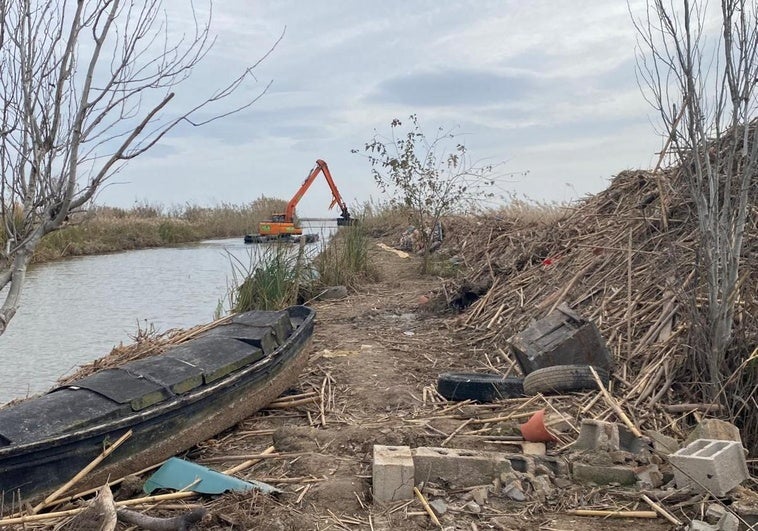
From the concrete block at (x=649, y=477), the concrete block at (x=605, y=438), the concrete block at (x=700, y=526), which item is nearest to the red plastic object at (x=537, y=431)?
the concrete block at (x=605, y=438)

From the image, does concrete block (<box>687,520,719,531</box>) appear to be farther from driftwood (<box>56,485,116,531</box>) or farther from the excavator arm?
→ the excavator arm

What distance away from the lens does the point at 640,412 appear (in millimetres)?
4801

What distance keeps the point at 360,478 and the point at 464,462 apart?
0.62 meters

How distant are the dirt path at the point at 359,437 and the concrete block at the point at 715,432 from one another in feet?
2.66

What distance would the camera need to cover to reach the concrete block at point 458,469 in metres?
3.81

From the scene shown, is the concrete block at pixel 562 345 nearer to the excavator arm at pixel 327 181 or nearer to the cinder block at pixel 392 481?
the cinder block at pixel 392 481

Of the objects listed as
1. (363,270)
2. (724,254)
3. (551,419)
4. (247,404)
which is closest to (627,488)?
(551,419)

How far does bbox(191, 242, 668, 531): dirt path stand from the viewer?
11.3ft

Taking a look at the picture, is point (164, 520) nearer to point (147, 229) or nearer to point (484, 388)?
point (484, 388)

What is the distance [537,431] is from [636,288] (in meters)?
2.92

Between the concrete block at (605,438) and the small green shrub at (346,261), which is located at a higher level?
the small green shrub at (346,261)

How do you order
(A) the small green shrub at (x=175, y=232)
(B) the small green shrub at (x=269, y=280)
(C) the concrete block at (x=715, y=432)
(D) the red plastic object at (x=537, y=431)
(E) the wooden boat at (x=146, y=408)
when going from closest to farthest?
(E) the wooden boat at (x=146, y=408) < (C) the concrete block at (x=715, y=432) < (D) the red plastic object at (x=537, y=431) < (B) the small green shrub at (x=269, y=280) < (A) the small green shrub at (x=175, y=232)

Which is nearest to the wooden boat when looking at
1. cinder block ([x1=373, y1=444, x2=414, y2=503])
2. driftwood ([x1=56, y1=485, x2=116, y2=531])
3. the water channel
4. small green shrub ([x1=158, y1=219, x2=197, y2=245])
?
driftwood ([x1=56, y1=485, x2=116, y2=531])

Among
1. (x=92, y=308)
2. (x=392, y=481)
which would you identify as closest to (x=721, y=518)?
(x=392, y=481)
